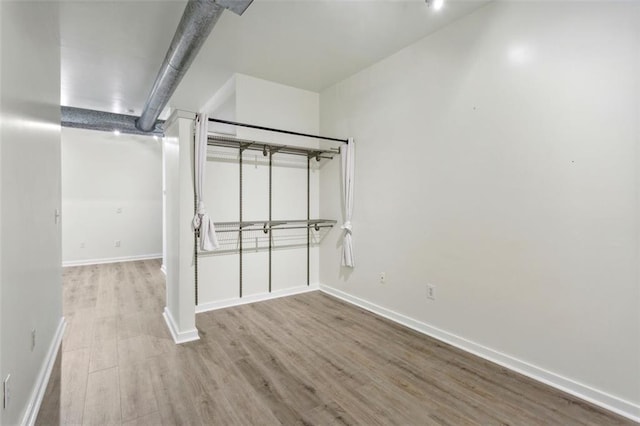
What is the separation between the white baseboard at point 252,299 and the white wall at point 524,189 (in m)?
1.32

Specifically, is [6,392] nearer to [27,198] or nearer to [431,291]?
[27,198]

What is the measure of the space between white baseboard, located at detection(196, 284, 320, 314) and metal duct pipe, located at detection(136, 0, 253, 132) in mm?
2608

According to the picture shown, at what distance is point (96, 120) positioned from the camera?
5.21m

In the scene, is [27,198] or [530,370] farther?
[530,370]

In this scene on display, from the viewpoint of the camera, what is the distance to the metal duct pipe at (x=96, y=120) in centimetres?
502

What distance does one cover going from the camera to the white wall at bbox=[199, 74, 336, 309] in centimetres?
371

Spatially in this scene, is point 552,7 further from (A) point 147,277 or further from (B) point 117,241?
(B) point 117,241

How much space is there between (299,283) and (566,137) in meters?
3.40

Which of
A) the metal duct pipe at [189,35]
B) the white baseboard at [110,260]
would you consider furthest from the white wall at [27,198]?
the white baseboard at [110,260]

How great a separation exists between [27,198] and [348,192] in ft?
9.67

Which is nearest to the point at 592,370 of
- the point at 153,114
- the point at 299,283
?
the point at 299,283

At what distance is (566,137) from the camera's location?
2111mm

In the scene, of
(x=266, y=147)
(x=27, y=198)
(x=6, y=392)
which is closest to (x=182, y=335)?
(x=6, y=392)

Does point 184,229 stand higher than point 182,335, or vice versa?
point 184,229
